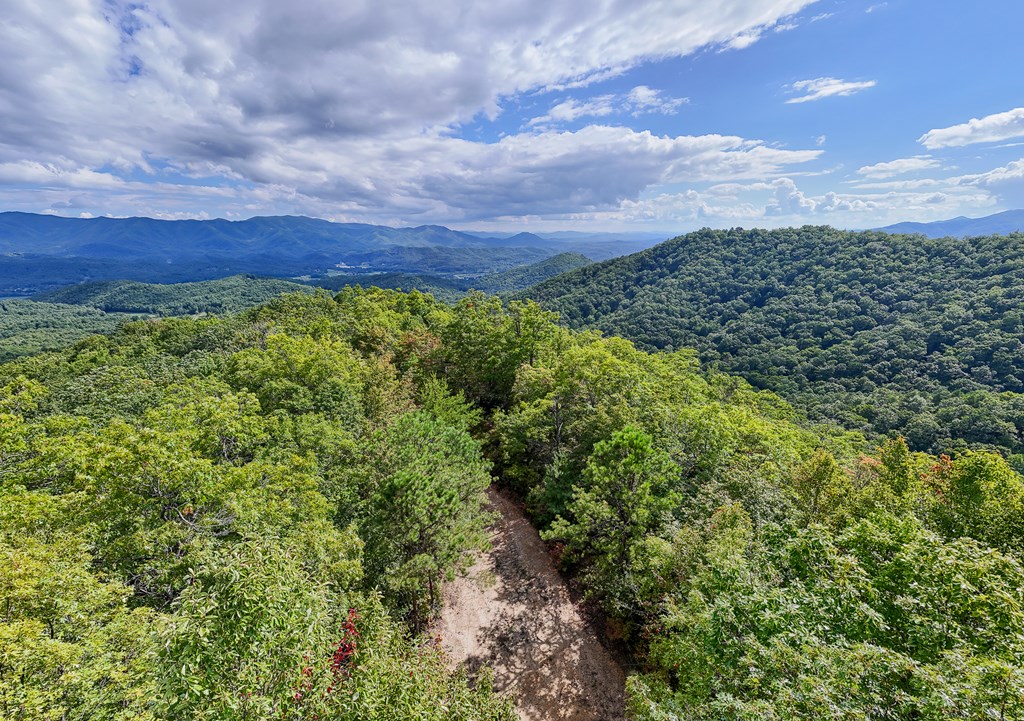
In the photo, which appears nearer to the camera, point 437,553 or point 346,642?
point 346,642

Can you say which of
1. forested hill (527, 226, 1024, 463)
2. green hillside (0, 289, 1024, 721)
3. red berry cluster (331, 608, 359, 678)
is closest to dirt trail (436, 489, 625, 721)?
Answer: green hillside (0, 289, 1024, 721)

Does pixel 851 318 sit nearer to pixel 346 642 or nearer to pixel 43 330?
pixel 346 642

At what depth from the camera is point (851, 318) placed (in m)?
114

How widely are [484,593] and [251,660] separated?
15383mm

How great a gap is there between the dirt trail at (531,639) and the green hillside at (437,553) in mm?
1362

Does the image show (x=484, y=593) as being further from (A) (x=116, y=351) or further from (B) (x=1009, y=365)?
(B) (x=1009, y=365)

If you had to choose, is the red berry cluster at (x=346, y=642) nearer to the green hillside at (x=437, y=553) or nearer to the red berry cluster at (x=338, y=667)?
the red berry cluster at (x=338, y=667)

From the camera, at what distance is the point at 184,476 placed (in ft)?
43.3

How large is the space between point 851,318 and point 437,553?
443 feet

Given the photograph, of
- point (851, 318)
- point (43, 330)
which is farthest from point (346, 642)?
point (43, 330)

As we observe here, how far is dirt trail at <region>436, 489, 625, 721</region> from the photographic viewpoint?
16219 mm

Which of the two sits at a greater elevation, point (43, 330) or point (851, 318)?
point (851, 318)

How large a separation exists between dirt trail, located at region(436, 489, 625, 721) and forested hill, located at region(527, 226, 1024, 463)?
72934mm

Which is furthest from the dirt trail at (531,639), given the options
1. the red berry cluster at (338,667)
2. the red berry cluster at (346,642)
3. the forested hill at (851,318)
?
the forested hill at (851,318)
